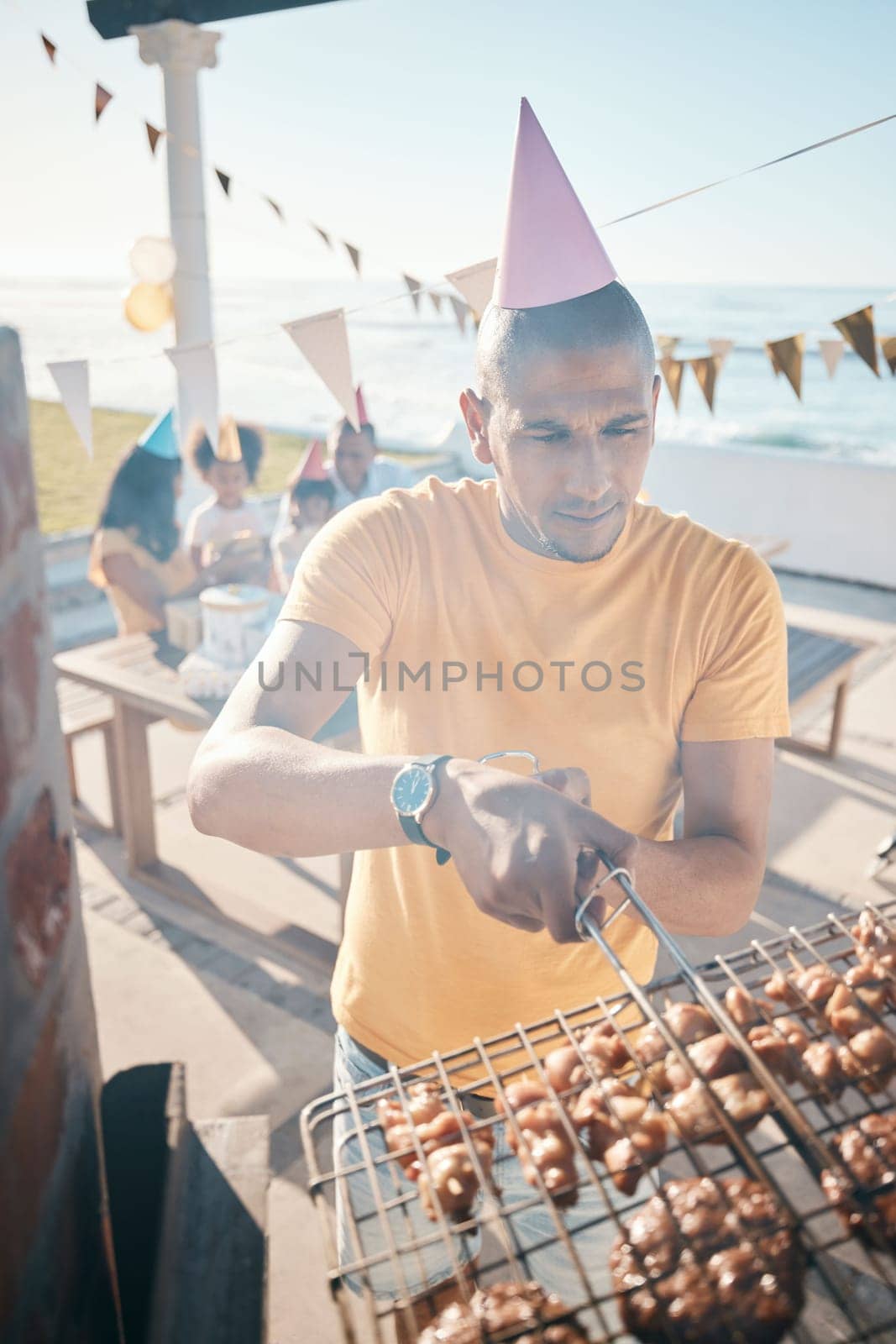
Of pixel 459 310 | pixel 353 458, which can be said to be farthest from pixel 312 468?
pixel 459 310

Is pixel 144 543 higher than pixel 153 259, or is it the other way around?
pixel 153 259

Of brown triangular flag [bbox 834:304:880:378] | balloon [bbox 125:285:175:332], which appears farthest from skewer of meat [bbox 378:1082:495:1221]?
balloon [bbox 125:285:175:332]

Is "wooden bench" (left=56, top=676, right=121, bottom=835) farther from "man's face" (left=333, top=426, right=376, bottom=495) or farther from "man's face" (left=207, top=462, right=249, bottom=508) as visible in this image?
"man's face" (left=333, top=426, right=376, bottom=495)

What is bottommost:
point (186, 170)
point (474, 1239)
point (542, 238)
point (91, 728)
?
point (91, 728)

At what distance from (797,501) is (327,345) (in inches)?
297

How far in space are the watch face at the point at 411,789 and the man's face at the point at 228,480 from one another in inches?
179

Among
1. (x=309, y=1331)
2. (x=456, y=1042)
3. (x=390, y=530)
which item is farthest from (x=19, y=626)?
(x=309, y=1331)

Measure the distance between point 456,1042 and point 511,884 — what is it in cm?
75

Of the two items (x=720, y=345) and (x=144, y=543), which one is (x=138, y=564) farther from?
(x=720, y=345)

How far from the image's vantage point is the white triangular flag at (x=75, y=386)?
3.82 meters

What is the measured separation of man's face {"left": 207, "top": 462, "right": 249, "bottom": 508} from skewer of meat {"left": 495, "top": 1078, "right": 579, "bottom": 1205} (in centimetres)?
468

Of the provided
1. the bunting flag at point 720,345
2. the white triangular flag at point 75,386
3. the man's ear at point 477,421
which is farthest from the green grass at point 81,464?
the man's ear at point 477,421

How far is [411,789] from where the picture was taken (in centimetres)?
132

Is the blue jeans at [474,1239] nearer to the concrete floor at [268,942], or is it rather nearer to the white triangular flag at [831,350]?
the concrete floor at [268,942]
